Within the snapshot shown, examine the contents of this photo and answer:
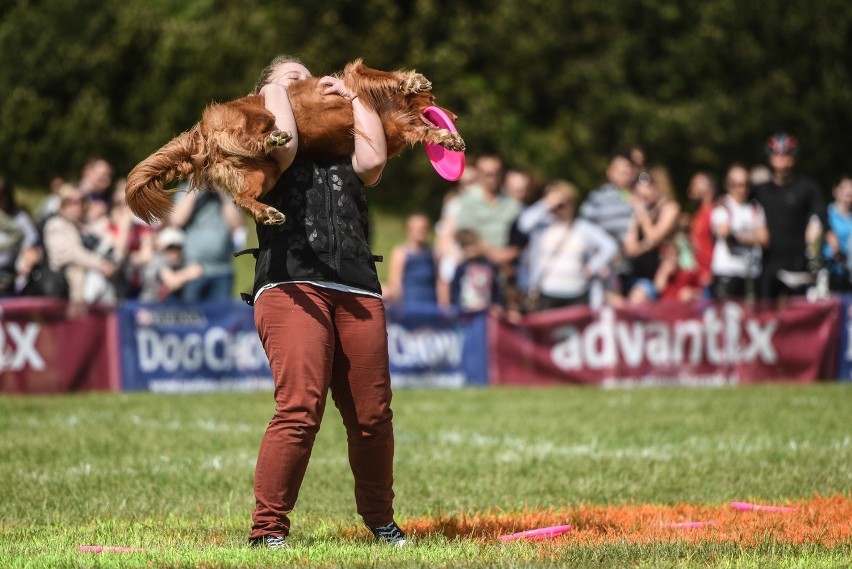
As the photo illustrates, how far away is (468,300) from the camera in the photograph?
15219 millimetres

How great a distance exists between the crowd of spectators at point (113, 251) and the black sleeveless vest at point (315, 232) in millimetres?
7991

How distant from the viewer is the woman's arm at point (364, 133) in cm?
610

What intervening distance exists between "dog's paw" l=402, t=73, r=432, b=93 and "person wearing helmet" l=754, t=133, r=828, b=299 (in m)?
9.30

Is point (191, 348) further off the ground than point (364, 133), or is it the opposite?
point (364, 133)

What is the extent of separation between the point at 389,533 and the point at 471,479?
2.39 meters

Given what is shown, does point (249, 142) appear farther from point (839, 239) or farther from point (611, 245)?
point (839, 239)

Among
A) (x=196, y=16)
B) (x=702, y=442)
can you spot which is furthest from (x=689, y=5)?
(x=702, y=442)

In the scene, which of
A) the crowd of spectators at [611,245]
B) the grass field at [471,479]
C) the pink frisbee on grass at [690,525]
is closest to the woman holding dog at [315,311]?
the grass field at [471,479]

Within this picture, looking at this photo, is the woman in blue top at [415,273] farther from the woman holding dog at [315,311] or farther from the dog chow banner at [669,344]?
the woman holding dog at [315,311]

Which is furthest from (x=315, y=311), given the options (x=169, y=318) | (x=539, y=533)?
(x=169, y=318)

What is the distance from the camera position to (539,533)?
645 cm

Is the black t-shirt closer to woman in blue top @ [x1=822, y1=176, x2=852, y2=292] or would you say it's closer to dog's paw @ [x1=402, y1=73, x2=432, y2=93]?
woman in blue top @ [x1=822, y1=176, x2=852, y2=292]

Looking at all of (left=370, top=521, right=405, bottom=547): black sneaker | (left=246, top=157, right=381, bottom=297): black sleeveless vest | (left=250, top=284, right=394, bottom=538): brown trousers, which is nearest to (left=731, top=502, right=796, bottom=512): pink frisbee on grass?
(left=370, top=521, right=405, bottom=547): black sneaker

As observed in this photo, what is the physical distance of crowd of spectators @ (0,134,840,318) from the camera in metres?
14.5
